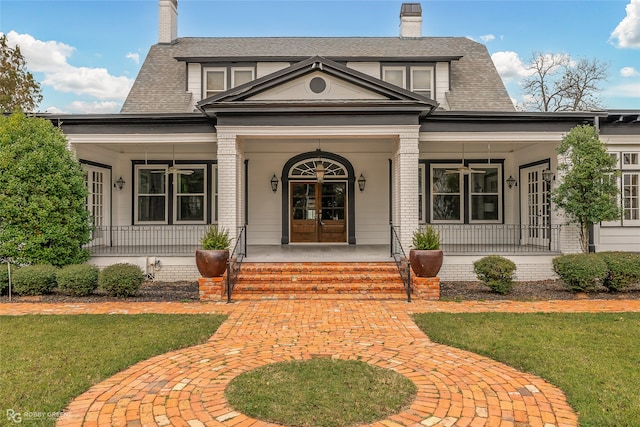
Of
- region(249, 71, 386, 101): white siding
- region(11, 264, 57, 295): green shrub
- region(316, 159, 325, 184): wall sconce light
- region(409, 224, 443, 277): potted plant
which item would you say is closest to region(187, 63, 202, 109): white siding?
region(249, 71, 386, 101): white siding

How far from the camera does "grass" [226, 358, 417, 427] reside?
11.5ft

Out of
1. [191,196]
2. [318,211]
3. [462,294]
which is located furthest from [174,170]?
[462,294]

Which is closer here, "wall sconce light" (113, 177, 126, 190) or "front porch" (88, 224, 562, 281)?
"front porch" (88, 224, 562, 281)

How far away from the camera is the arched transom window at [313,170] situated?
14.0 meters

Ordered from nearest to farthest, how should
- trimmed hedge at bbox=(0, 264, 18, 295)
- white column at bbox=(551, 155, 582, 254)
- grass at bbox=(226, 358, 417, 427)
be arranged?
grass at bbox=(226, 358, 417, 427) → trimmed hedge at bbox=(0, 264, 18, 295) → white column at bbox=(551, 155, 582, 254)

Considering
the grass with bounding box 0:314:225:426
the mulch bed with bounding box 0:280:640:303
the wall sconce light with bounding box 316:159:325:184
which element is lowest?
the mulch bed with bounding box 0:280:640:303

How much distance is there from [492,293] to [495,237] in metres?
5.32

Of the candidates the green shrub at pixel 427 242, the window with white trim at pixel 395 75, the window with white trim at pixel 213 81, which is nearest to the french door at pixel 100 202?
the window with white trim at pixel 213 81

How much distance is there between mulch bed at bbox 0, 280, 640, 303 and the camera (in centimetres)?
873

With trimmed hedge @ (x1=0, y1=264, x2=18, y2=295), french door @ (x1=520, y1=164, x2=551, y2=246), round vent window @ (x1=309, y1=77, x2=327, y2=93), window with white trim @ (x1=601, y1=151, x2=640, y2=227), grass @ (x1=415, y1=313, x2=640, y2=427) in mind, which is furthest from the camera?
french door @ (x1=520, y1=164, x2=551, y2=246)

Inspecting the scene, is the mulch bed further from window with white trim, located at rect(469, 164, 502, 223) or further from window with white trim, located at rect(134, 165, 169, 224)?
window with white trim, located at rect(134, 165, 169, 224)

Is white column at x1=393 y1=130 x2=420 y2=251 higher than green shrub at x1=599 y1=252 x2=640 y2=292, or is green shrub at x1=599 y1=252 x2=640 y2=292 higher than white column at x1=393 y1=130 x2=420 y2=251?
white column at x1=393 y1=130 x2=420 y2=251

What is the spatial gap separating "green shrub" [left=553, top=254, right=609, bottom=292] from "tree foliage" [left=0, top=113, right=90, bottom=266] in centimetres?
1114

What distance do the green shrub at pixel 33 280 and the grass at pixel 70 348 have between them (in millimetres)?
1734
